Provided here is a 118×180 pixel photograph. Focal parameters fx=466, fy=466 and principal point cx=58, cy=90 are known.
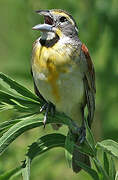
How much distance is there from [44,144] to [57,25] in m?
0.95

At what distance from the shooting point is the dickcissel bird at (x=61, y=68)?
7.16 feet

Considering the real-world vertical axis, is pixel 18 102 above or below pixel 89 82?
above

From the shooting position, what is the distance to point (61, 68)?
2.18 metres

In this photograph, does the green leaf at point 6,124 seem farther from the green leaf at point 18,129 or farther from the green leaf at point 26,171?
the green leaf at point 26,171

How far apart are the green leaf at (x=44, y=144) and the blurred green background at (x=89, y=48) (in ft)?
3.78

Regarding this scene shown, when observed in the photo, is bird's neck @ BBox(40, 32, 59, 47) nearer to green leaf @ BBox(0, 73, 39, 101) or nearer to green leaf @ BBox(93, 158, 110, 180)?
green leaf @ BBox(0, 73, 39, 101)

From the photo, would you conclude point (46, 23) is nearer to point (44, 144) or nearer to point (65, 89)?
point (65, 89)

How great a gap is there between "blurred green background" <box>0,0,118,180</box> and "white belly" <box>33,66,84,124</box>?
46cm

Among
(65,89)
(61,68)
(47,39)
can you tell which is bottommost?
(65,89)

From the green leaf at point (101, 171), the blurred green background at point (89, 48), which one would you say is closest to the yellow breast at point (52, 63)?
the blurred green background at point (89, 48)

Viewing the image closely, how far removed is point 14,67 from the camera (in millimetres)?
2820

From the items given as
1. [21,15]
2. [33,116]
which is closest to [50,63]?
[33,116]

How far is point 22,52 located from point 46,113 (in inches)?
49.5

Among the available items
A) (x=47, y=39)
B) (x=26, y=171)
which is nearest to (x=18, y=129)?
(x=26, y=171)
